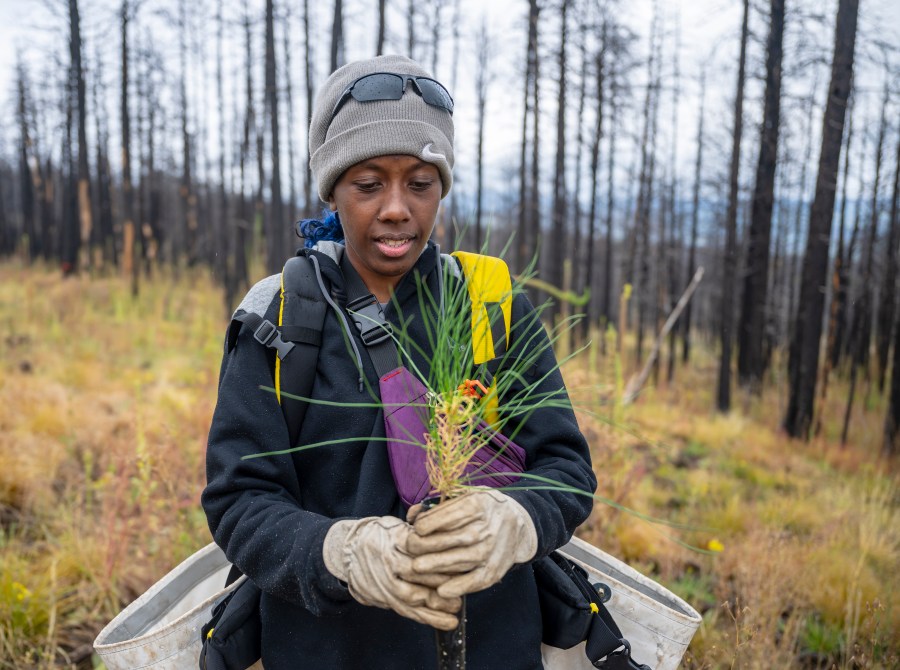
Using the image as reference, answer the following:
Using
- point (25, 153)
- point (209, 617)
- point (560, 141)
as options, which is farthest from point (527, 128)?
point (25, 153)

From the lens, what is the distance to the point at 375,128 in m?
1.32

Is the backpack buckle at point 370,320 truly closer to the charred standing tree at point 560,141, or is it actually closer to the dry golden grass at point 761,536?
the dry golden grass at point 761,536

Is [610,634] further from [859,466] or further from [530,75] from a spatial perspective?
[530,75]

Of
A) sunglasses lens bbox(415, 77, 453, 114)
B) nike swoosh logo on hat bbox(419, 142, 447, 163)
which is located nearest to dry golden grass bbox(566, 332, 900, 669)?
nike swoosh logo on hat bbox(419, 142, 447, 163)

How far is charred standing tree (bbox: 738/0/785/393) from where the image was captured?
32.5ft

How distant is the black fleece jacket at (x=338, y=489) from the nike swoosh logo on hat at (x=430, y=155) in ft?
0.90

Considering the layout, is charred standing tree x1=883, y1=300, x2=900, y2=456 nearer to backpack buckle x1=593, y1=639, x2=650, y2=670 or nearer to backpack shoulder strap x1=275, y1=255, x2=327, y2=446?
backpack buckle x1=593, y1=639, x2=650, y2=670

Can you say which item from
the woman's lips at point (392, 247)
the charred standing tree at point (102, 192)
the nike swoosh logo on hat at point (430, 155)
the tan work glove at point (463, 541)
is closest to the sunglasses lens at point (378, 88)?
the nike swoosh logo on hat at point (430, 155)

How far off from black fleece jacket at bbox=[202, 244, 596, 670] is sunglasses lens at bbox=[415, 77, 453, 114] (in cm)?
40

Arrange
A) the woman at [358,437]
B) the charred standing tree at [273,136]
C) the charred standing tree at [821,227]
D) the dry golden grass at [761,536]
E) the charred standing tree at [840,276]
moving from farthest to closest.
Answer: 1. the charred standing tree at [273,136]
2. the charred standing tree at [840,276]
3. the charred standing tree at [821,227]
4. the dry golden grass at [761,536]
5. the woman at [358,437]

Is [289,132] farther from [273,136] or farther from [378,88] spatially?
[378,88]

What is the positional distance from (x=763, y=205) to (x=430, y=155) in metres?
10.8

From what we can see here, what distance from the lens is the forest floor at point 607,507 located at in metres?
2.79

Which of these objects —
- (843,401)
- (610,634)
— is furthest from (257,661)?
(843,401)
